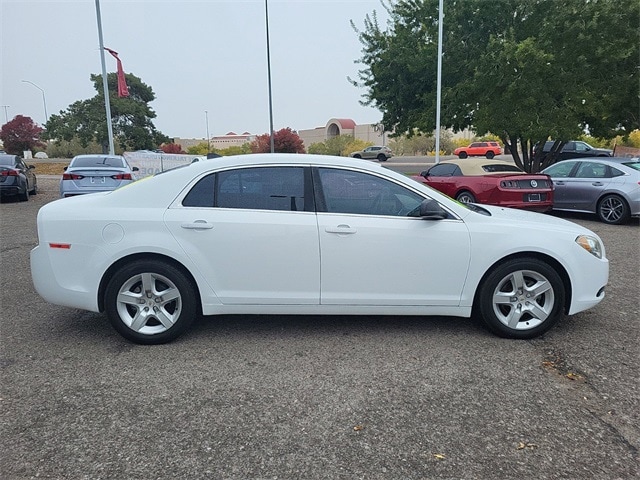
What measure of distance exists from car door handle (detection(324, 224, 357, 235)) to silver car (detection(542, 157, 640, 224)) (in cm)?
816

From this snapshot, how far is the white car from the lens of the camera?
3.77m

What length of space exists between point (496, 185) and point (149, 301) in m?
7.74

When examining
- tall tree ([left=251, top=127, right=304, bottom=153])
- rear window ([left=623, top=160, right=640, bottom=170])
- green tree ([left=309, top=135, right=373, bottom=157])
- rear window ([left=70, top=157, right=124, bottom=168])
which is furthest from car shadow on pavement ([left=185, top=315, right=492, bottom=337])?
green tree ([left=309, top=135, right=373, bottom=157])

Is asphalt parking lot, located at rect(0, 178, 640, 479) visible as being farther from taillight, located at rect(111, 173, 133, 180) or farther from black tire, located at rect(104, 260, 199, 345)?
taillight, located at rect(111, 173, 133, 180)

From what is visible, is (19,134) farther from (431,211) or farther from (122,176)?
(431,211)

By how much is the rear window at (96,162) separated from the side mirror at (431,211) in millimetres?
10134

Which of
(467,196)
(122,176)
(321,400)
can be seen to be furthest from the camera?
(122,176)

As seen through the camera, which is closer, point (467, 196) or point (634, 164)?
point (634, 164)

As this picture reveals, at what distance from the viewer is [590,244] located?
157 inches

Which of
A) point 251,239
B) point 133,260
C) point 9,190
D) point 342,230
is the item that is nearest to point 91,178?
point 9,190

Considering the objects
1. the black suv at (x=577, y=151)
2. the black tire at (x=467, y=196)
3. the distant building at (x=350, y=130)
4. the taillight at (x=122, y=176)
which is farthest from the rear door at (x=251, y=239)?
the distant building at (x=350, y=130)

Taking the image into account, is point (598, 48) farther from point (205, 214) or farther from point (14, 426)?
point (14, 426)

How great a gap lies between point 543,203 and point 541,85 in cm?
646

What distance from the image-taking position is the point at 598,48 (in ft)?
44.1
